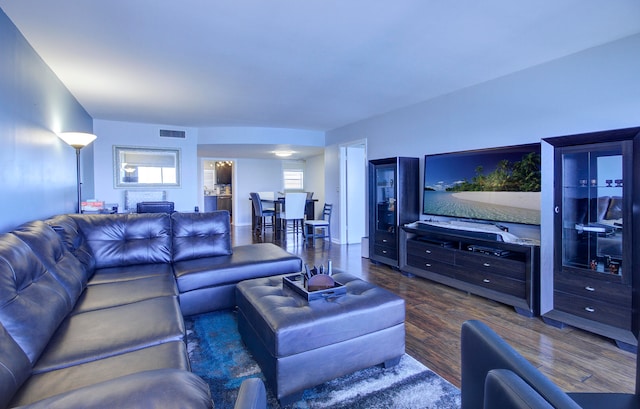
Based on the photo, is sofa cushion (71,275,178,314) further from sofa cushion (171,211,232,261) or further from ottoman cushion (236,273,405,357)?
sofa cushion (171,211,232,261)

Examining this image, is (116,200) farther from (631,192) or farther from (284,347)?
(631,192)

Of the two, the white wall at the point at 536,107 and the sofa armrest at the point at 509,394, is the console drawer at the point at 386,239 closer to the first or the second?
the white wall at the point at 536,107

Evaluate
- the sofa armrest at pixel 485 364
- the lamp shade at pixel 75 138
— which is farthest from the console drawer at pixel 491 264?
the lamp shade at pixel 75 138

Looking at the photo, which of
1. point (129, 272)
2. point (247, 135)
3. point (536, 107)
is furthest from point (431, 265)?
point (247, 135)

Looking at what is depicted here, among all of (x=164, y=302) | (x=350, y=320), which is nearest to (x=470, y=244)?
(x=350, y=320)

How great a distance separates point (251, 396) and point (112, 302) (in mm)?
1733

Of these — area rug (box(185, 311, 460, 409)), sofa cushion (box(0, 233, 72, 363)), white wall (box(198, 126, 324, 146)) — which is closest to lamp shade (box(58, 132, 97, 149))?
sofa cushion (box(0, 233, 72, 363))

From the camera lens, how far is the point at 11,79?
2.36 metres

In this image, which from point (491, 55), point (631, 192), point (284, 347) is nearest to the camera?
point (284, 347)

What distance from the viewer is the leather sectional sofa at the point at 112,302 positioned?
3.17 ft

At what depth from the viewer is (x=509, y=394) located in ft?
2.47

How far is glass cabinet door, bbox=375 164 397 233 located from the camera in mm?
4617

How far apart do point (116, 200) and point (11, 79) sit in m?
4.02

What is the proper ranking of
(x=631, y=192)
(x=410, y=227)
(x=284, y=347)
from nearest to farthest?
1. (x=284, y=347)
2. (x=631, y=192)
3. (x=410, y=227)
